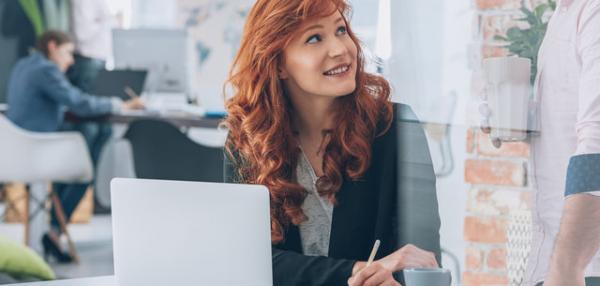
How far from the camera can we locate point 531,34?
159 cm

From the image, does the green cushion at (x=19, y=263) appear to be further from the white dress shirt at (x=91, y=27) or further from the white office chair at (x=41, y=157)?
the white dress shirt at (x=91, y=27)

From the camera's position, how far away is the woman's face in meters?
2.15

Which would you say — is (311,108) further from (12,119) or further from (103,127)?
(103,127)

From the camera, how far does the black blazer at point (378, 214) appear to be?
2041mm

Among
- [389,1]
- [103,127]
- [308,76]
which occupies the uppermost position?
[389,1]

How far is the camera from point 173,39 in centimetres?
578

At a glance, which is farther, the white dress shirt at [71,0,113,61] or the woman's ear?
the white dress shirt at [71,0,113,61]

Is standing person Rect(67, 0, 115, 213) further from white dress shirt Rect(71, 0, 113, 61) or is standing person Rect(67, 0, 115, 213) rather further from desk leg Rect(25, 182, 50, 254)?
desk leg Rect(25, 182, 50, 254)

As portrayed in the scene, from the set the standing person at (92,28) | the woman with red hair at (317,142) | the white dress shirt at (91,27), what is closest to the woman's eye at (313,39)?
the woman with red hair at (317,142)

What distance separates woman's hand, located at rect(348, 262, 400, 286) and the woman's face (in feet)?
1.54

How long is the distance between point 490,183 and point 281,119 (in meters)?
0.69

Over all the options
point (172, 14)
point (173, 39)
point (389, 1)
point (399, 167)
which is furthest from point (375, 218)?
point (172, 14)

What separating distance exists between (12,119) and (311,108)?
380 cm

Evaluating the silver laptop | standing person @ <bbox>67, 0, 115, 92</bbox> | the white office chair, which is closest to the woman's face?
the silver laptop
